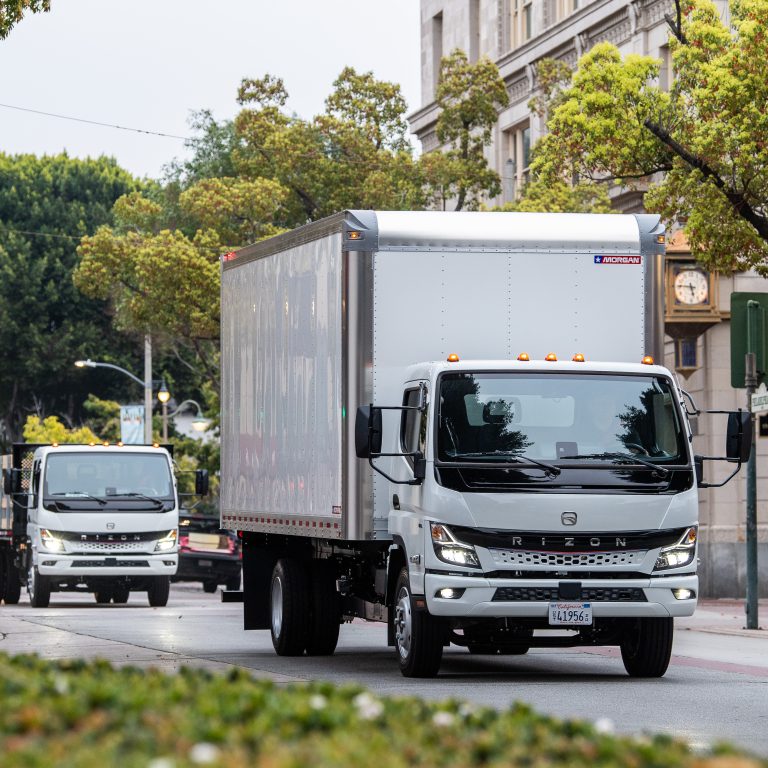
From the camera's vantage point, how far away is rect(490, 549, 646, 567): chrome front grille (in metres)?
14.2

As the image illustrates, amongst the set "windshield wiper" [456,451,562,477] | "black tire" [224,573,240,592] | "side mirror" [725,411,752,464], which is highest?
"side mirror" [725,411,752,464]

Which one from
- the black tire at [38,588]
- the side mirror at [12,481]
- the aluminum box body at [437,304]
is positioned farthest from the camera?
the side mirror at [12,481]

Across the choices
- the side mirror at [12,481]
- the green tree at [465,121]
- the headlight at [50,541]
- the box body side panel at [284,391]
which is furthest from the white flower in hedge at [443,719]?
the green tree at [465,121]

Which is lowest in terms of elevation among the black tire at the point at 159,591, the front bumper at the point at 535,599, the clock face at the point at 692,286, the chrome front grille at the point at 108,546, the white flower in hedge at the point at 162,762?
the black tire at the point at 159,591

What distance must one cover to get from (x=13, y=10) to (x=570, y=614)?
7.01 metres

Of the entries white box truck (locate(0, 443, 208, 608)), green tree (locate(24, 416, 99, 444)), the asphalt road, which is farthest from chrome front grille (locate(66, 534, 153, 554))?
green tree (locate(24, 416, 99, 444))

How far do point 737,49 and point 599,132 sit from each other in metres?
1.79

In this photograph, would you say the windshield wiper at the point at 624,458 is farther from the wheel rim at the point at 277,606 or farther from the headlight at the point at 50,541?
the headlight at the point at 50,541

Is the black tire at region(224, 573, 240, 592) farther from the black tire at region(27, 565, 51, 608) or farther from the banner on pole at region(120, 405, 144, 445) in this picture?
the banner on pole at region(120, 405, 144, 445)

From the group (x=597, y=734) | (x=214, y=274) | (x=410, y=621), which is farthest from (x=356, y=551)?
(x=214, y=274)

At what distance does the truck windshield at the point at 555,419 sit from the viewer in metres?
14.3

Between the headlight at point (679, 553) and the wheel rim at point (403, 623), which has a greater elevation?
the headlight at point (679, 553)

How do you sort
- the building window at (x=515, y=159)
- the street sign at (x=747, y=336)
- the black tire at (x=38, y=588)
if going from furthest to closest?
the building window at (x=515, y=159) → the black tire at (x=38, y=588) → the street sign at (x=747, y=336)

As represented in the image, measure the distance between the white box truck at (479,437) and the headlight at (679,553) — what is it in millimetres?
16
